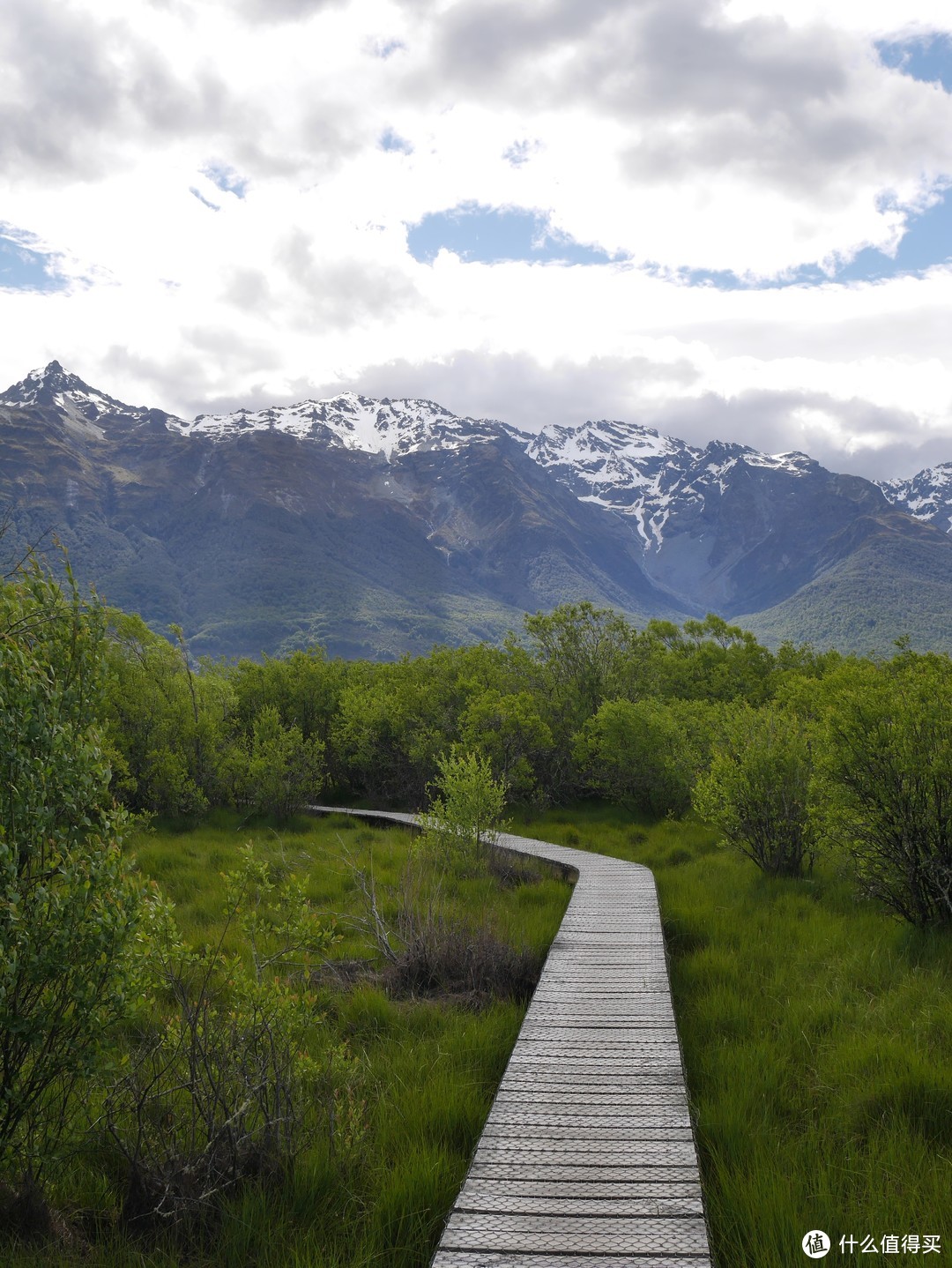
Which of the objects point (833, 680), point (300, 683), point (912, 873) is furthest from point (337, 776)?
point (912, 873)

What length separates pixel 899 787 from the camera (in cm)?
1010

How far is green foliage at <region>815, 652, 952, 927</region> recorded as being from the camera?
9.88 metres

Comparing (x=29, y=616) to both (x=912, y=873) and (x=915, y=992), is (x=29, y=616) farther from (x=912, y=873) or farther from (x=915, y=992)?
(x=912, y=873)

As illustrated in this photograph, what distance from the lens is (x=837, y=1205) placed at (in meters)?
4.95

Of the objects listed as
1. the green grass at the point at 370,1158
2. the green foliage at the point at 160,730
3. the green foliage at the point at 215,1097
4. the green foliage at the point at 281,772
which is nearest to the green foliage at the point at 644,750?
the green foliage at the point at 281,772

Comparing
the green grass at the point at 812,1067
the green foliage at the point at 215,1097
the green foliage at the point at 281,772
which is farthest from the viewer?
the green foliage at the point at 281,772

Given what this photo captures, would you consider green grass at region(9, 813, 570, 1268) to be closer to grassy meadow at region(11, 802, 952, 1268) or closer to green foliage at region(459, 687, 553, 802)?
grassy meadow at region(11, 802, 952, 1268)

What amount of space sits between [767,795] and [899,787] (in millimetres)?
3547

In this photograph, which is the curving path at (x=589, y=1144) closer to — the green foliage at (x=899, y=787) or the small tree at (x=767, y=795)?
the green foliage at (x=899, y=787)

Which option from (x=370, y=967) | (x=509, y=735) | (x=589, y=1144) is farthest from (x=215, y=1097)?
(x=509, y=735)

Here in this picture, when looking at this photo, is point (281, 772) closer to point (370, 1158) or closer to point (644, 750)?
point (644, 750)

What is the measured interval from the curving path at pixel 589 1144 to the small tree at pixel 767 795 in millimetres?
4856

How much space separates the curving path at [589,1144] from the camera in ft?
14.4

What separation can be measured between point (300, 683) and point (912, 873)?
25.8 meters
